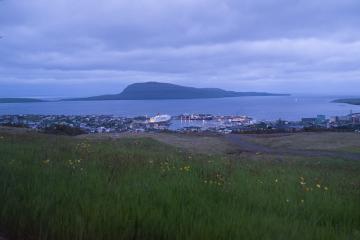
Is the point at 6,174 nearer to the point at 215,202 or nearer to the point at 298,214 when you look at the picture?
the point at 215,202

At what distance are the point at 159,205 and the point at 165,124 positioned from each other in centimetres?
4803

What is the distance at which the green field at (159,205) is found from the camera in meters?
4.41

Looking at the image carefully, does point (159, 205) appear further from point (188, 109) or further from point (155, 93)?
point (155, 93)

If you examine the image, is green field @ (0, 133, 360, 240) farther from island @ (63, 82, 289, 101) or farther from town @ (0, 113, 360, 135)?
island @ (63, 82, 289, 101)

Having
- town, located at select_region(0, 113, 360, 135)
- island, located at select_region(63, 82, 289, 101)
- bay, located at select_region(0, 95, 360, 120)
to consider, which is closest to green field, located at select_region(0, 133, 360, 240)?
town, located at select_region(0, 113, 360, 135)

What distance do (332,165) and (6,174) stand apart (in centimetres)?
1290

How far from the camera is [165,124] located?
174 ft

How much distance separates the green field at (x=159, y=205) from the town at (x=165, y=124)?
2511 cm

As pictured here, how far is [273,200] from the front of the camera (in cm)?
609

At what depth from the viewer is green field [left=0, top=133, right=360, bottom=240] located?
4.41 m

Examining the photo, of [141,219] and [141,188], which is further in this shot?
[141,188]

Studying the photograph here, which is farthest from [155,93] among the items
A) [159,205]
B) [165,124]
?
[159,205]

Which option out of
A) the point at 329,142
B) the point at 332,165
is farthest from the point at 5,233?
the point at 329,142

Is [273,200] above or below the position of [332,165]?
above
